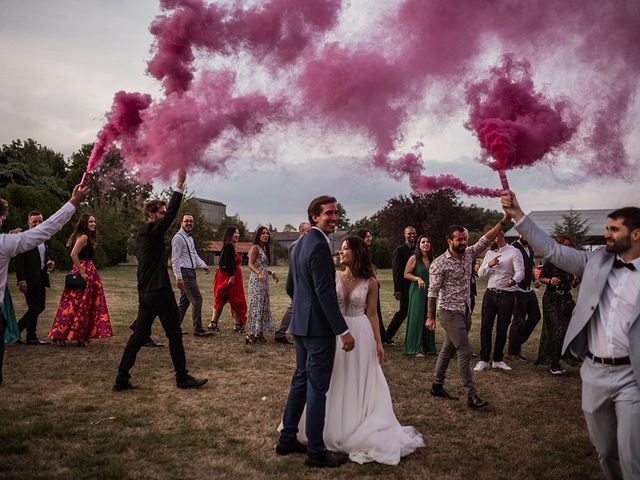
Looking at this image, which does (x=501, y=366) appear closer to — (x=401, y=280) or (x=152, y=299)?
(x=401, y=280)

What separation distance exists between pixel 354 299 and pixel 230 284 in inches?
259

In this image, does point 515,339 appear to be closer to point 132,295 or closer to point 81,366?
point 81,366

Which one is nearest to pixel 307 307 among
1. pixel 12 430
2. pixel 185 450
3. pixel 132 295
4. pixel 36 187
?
pixel 185 450

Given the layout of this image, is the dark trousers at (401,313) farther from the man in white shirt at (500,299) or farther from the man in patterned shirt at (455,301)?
the man in patterned shirt at (455,301)

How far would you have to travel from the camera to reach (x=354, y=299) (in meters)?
5.23

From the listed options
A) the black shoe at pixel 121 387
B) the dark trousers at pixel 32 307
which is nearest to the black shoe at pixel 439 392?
the black shoe at pixel 121 387

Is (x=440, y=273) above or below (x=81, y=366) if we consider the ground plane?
above

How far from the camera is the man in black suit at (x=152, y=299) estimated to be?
6.62 m

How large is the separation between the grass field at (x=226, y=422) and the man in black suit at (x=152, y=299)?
1.05 feet

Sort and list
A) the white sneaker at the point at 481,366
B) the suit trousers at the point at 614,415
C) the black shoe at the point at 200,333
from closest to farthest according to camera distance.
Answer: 1. the suit trousers at the point at 614,415
2. the white sneaker at the point at 481,366
3. the black shoe at the point at 200,333

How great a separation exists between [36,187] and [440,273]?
31.0m

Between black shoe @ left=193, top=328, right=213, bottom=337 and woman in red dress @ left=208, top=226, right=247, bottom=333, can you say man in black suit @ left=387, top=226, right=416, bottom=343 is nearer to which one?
woman in red dress @ left=208, top=226, right=247, bottom=333

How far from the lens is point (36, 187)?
30.8 meters

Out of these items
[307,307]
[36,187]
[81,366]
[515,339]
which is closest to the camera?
[307,307]
